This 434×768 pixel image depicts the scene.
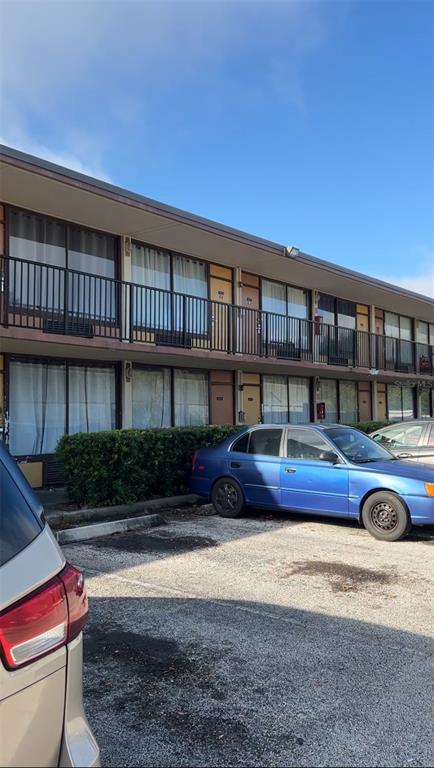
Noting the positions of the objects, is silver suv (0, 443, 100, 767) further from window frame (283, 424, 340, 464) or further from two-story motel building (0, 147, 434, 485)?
two-story motel building (0, 147, 434, 485)

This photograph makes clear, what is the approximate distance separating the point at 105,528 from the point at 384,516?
3745mm

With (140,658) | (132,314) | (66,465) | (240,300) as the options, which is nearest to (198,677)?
(140,658)

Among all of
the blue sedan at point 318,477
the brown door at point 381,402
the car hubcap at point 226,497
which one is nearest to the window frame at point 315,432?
the blue sedan at point 318,477

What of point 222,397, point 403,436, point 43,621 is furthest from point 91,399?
point 43,621

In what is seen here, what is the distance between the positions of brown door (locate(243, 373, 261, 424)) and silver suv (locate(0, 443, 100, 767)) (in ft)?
45.7

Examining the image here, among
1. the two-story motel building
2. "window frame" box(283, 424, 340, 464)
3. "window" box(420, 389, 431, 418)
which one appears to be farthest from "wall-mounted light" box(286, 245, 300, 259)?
"window" box(420, 389, 431, 418)

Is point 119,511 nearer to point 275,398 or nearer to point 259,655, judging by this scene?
point 259,655

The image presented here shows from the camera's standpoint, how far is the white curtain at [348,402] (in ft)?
65.7

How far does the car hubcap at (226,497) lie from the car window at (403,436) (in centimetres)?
400

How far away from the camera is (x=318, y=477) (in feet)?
26.9

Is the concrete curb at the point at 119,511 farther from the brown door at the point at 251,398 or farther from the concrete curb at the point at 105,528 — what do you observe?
the brown door at the point at 251,398

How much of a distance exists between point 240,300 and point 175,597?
11.4 m

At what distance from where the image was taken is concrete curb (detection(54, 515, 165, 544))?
291 inches

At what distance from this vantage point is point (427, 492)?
24.3 feet
